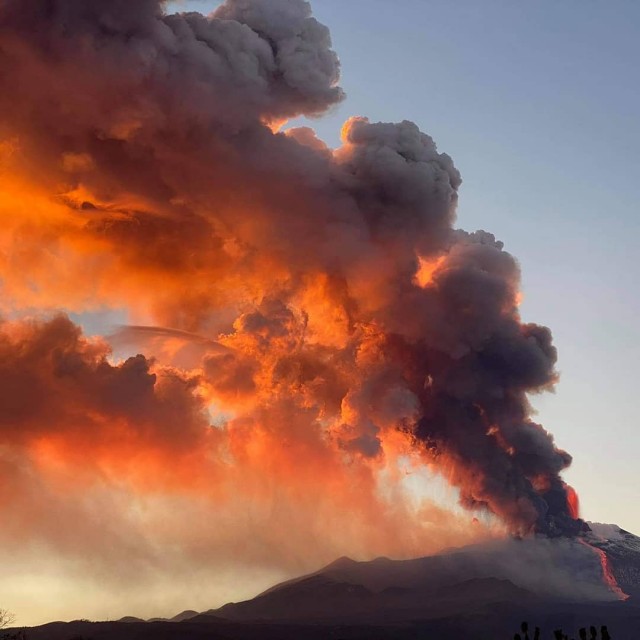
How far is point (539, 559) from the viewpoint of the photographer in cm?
17562

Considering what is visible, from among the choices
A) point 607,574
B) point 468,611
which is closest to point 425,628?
point 468,611

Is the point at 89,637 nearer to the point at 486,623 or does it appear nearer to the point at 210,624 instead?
the point at 210,624

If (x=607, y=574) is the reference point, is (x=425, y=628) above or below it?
below

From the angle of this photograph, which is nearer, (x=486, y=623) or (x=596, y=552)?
(x=486, y=623)

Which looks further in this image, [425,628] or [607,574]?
[607,574]

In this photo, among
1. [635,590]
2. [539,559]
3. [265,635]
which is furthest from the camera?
[635,590]

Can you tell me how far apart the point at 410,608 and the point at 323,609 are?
859 inches

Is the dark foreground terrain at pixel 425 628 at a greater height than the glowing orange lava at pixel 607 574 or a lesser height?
lesser

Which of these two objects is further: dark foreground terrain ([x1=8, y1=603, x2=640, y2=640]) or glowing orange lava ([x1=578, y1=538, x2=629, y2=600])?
glowing orange lava ([x1=578, y1=538, x2=629, y2=600])

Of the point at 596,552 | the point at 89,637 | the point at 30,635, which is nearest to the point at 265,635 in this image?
the point at 89,637

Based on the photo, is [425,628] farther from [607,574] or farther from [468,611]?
[607,574]

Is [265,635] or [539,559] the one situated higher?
[539,559]

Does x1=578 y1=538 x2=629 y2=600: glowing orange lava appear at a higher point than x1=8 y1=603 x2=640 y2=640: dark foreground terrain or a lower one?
higher

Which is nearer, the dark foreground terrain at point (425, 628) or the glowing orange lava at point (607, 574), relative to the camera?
the dark foreground terrain at point (425, 628)
